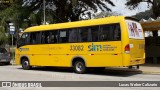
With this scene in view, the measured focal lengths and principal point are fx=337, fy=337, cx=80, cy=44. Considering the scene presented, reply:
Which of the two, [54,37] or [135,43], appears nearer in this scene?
[135,43]

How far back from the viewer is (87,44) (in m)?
18.2

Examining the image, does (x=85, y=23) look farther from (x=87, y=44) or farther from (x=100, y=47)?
(x=100, y=47)

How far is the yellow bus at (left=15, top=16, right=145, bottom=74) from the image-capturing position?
16.7m

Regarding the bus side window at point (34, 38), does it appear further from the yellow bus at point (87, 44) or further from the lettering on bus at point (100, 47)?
the lettering on bus at point (100, 47)

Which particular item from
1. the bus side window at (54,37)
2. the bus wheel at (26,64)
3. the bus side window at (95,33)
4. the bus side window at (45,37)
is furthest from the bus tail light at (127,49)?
the bus wheel at (26,64)

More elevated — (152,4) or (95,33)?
(152,4)

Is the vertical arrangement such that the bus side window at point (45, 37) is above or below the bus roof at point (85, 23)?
below

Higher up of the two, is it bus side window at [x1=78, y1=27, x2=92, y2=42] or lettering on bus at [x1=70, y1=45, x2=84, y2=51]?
bus side window at [x1=78, y1=27, x2=92, y2=42]

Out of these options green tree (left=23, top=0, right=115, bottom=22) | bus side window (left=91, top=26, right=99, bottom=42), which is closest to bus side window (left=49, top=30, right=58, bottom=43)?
bus side window (left=91, top=26, right=99, bottom=42)

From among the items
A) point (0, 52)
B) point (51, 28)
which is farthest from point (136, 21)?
point (0, 52)

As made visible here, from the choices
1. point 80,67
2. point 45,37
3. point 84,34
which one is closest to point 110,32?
point 84,34

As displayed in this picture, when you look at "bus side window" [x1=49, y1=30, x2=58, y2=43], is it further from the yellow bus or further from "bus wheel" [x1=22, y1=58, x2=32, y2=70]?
"bus wheel" [x1=22, y1=58, x2=32, y2=70]

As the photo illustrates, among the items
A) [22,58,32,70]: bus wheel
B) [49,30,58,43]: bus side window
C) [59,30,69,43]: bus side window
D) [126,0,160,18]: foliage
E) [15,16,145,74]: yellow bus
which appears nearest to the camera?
[15,16,145,74]: yellow bus

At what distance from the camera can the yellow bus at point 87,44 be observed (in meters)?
16.7
